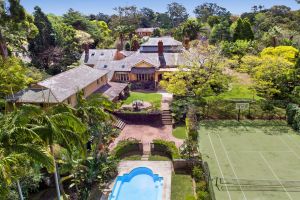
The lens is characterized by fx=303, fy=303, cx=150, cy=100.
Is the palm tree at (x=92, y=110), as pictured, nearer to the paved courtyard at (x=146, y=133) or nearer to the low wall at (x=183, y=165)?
the low wall at (x=183, y=165)

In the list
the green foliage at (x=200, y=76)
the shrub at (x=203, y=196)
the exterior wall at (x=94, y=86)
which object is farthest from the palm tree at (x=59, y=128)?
the green foliage at (x=200, y=76)

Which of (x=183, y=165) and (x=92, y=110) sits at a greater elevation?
(x=92, y=110)

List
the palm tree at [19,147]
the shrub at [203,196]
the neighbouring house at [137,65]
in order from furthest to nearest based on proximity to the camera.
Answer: the neighbouring house at [137,65] → the shrub at [203,196] → the palm tree at [19,147]

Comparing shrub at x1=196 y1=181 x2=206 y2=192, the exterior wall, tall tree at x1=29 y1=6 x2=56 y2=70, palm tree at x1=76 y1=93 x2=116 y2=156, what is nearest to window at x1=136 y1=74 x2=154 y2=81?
the exterior wall

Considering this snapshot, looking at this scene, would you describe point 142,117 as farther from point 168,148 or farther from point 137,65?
point 137,65

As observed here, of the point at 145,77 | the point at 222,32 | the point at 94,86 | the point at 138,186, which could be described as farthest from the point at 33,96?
the point at 222,32

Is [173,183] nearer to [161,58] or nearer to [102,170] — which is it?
[102,170]
